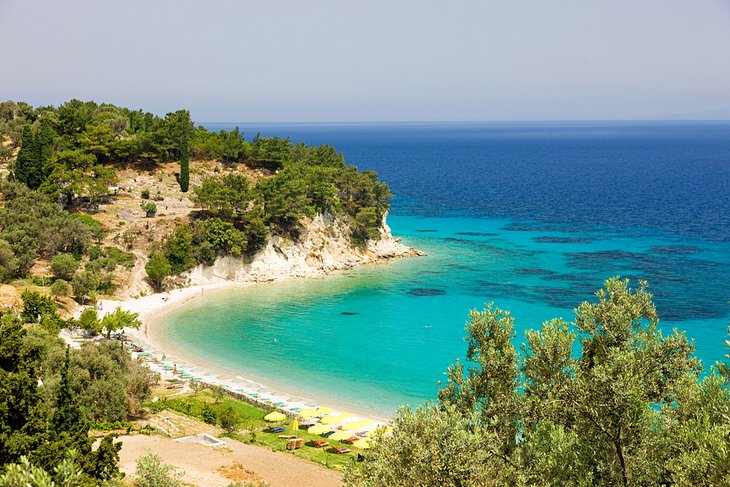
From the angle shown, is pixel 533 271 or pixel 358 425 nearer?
pixel 358 425

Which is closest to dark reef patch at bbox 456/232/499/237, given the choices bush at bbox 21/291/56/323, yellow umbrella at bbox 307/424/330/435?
bush at bbox 21/291/56/323

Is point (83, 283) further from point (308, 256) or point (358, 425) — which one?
point (358, 425)

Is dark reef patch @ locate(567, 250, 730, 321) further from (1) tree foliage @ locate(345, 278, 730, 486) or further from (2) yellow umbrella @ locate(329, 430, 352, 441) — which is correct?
(1) tree foliage @ locate(345, 278, 730, 486)

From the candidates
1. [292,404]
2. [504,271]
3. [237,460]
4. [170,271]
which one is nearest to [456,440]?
[237,460]

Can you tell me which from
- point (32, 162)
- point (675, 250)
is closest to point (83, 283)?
point (32, 162)

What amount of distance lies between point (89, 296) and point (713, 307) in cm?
6222

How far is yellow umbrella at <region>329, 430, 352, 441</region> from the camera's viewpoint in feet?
126

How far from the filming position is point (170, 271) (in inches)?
2798

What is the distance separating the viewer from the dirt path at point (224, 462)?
30766 millimetres

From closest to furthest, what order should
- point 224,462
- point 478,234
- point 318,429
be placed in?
point 224,462, point 318,429, point 478,234

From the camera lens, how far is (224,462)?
32719mm

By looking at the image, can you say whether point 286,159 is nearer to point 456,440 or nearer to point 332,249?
point 332,249

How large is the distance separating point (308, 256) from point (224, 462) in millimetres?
50231

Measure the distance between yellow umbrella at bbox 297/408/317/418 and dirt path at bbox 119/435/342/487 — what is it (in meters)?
5.84
